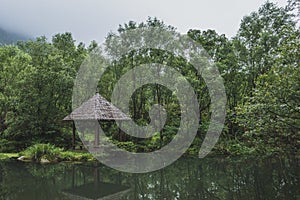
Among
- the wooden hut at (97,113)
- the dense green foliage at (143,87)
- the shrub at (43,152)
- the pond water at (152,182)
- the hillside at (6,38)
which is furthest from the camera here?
the hillside at (6,38)

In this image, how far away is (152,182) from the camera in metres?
8.57

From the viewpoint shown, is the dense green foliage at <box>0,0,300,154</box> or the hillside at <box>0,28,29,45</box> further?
the hillside at <box>0,28,29,45</box>

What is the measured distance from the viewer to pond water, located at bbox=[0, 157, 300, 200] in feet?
22.4

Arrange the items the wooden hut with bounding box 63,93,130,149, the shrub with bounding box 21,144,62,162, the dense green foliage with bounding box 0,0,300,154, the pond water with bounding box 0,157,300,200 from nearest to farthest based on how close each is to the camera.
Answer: the pond water with bounding box 0,157,300,200 < the wooden hut with bounding box 63,93,130,149 < the shrub with bounding box 21,144,62,162 < the dense green foliage with bounding box 0,0,300,154

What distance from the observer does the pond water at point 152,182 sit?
6832mm

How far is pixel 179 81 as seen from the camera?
643 inches

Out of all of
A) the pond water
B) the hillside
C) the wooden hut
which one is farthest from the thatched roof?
the hillside

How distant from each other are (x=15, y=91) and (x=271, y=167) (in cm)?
1395

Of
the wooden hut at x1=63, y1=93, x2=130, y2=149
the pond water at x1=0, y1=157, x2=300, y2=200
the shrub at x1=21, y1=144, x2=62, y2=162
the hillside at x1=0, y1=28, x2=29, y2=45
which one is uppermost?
the hillside at x1=0, y1=28, x2=29, y2=45

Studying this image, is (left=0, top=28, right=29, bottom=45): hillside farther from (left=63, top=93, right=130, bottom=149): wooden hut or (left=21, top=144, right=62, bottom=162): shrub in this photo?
(left=63, top=93, right=130, bottom=149): wooden hut

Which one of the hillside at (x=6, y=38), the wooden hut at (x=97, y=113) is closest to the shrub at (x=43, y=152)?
the wooden hut at (x=97, y=113)

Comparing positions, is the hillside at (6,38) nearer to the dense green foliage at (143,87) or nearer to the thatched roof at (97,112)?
the dense green foliage at (143,87)

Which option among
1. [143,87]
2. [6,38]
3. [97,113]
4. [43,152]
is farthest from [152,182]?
[6,38]

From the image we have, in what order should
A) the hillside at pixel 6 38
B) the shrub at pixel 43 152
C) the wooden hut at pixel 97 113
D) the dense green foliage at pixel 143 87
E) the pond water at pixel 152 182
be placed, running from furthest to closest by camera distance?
1. the hillside at pixel 6 38
2. the dense green foliage at pixel 143 87
3. the shrub at pixel 43 152
4. the wooden hut at pixel 97 113
5. the pond water at pixel 152 182
